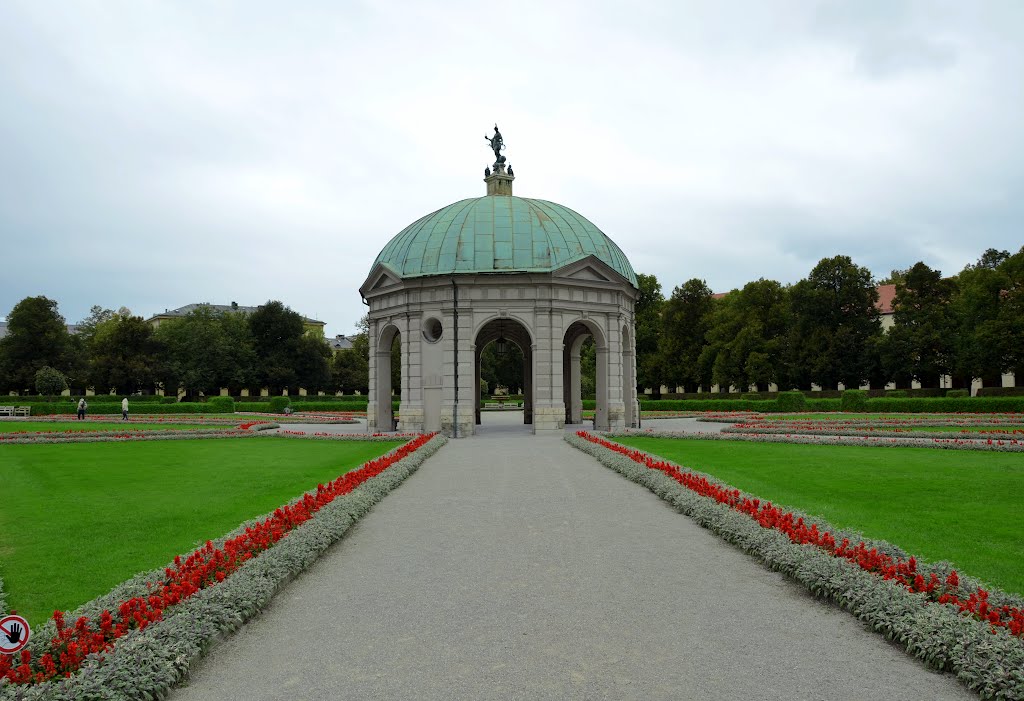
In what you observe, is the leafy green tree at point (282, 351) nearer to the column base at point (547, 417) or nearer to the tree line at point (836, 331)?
the tree line at point (836, 331)

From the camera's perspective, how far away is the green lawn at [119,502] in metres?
9.96

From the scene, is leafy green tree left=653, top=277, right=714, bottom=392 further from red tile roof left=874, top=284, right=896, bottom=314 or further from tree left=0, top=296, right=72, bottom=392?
tree left=0, top=296, right=72, bottom=392

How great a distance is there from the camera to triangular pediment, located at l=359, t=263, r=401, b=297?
37562mm

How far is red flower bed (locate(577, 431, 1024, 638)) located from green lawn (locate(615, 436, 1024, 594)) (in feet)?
3.67

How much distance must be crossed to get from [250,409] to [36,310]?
36017 millimetres

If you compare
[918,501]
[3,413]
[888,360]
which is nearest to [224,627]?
[918,501]

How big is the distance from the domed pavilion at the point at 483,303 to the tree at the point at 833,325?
41.0m

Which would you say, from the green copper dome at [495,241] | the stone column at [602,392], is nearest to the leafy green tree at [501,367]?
the green copper dome at [495,241]

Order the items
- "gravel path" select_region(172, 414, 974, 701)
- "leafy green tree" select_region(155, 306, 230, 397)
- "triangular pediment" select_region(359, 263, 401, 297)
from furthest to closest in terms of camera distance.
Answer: "leafy green tree" select_region(155, 306, 230, 397) → "triangular pediment" select_region(359, 263, 401, 297) → "gravel path" select_region(172, 414, 974, 701)

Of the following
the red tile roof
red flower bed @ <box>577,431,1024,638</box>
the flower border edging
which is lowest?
the flower border edging

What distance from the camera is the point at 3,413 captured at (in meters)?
57.3

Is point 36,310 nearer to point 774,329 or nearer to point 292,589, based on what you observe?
point 774,329

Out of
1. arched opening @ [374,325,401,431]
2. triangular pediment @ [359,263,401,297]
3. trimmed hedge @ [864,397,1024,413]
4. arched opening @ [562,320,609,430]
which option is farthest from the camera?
trimmed hedge @ [864,397,1024,413]

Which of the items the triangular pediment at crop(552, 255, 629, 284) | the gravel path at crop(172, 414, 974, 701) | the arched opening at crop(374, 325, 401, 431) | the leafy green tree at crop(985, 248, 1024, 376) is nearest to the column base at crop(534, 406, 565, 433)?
the triangular pediment at crop(552, 255, 629, 284)
